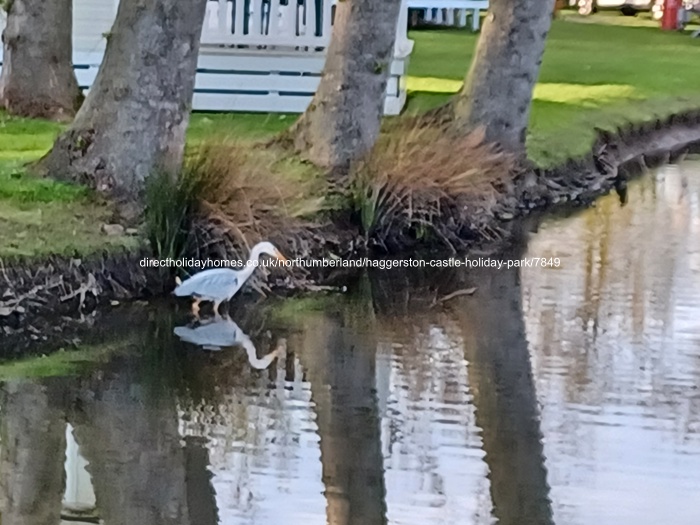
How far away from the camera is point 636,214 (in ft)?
55.8

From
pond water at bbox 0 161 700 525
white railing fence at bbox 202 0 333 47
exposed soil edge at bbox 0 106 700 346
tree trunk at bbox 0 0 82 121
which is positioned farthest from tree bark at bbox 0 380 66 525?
white railing fence at bbox 202 0 333 47

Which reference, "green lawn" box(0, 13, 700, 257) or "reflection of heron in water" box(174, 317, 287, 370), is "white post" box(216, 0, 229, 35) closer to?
"green lawn" box(0, 13, 700, 257)

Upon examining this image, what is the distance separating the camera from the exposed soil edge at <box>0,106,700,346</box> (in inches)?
432

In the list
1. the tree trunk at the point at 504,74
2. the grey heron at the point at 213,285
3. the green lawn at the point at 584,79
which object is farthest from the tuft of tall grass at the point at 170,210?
the green lawn at the point at 584,79

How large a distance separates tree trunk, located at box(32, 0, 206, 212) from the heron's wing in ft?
→ 4.17

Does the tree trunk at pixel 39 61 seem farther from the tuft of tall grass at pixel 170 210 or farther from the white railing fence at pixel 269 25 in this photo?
the tuft of tall grass at pixel 170 210

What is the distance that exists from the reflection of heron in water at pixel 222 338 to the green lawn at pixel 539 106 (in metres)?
0.90

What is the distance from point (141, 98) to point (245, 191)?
1.07m

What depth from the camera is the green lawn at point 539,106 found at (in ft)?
39.4

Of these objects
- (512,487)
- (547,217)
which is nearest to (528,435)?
(512,487)

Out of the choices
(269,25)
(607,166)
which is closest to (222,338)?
(269,25)

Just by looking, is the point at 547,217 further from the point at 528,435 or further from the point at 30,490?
the point at 30,490

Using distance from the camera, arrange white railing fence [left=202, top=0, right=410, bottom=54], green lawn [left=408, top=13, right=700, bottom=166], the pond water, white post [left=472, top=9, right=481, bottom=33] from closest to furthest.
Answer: the pond water → white railing fence [left=202, top=0, right=410, bottom=54] → green lawn [left=408, top=13, right=700, bottom=166] → white post [left=472, top=9, right=481, bottom=33]

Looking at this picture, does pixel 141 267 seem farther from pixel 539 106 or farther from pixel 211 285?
pixel 539 106
